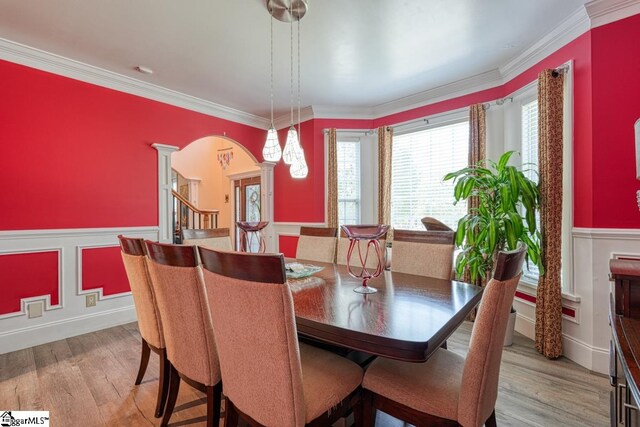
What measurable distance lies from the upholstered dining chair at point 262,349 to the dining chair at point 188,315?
177 millimetres

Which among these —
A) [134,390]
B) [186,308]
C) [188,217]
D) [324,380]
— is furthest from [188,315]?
[188,217]

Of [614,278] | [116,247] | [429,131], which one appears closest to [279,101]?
[429,131]

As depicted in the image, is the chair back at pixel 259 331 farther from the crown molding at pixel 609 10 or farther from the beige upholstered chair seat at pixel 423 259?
the crown molding at pixel 609 10

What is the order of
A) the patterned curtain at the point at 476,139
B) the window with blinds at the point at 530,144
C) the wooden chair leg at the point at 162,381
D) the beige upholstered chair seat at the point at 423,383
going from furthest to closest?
the patterned curtain at the point at 476,139 < the window with blinds at the point at 530,144 < the wooden chair leg at the point at 162,381 < the beige upholstered chair seat at the point at 423,383

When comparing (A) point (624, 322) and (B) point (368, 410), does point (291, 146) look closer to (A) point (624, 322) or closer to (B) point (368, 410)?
(B) point (368, 410)

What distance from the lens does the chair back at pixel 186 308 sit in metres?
1.34

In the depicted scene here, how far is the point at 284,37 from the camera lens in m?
2.58

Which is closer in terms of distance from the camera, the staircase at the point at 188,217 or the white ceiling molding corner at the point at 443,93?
the white ceiling molding corner at the point at 443,93

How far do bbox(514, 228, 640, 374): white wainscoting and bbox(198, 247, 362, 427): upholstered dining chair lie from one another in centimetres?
219

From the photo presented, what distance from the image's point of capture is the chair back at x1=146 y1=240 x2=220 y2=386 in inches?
52.9

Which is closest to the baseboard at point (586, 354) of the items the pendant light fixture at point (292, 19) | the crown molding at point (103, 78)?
the pendant light fixture at point (292, 19)

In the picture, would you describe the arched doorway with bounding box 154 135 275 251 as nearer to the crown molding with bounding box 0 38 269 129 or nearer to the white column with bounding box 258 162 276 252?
the white column with bounding box 258 162 276 252

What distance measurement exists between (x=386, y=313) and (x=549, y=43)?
288cm

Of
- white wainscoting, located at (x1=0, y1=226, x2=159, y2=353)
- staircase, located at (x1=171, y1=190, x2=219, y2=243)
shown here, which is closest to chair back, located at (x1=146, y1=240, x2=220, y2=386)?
white wainscoting, located at (x1=0, y1=226, x2=159, y2=353)
